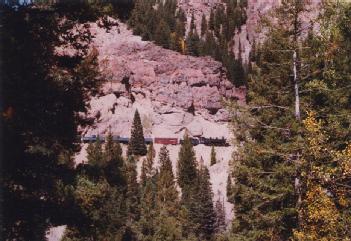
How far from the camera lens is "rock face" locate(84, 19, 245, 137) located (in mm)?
124812

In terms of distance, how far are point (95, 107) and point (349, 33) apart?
114 meters

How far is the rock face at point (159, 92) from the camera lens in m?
125

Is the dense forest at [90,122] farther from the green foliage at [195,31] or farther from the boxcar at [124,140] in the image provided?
the green foliage at [195,31]

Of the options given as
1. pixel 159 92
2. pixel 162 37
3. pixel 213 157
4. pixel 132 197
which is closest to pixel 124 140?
pixel 159 92

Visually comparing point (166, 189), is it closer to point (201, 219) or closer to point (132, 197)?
point (132, 197)

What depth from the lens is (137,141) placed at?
116 metres

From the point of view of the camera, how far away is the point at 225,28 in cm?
19012

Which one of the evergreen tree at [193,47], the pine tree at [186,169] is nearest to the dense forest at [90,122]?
the pine tree at [186,169]

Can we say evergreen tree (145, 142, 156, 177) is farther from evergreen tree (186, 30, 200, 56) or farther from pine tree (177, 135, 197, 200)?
evergreen tree (186, 30, 200, 56)

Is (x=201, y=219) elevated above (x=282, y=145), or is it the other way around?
(x=282, y=145)

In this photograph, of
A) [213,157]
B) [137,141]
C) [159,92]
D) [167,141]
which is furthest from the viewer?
[159,92]

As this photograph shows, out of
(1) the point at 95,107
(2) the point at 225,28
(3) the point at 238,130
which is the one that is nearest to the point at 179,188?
(1) the point at 95,107

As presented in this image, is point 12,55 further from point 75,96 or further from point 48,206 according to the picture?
point 48,206

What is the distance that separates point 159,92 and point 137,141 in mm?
17214
